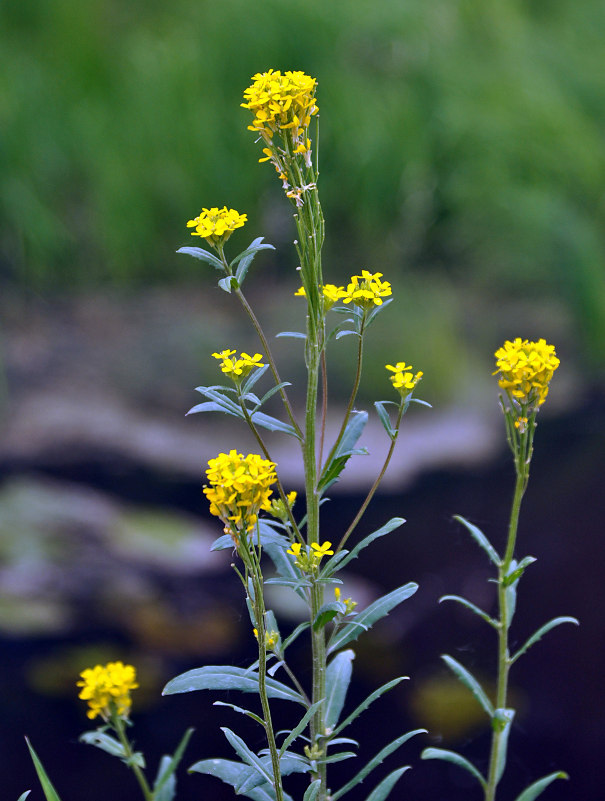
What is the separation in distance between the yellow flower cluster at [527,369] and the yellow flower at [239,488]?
0.24 meters

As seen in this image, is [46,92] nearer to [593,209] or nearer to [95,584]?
[95,584]

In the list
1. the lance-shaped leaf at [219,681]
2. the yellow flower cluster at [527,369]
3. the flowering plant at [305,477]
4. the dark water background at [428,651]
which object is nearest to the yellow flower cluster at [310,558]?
the flowering plant at [305,477]

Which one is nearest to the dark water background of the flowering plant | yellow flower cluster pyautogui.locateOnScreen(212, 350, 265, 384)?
the flowering plant

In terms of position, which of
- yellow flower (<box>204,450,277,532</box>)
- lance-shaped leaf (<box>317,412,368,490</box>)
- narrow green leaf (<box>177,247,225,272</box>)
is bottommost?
yellow flower (<box>204,450,277,532</box>)

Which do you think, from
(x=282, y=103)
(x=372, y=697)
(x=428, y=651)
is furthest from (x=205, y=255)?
(x=428, y=651)

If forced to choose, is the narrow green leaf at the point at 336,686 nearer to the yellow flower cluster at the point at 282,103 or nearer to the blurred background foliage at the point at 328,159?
the yellow flower cluster at the point at 282,103

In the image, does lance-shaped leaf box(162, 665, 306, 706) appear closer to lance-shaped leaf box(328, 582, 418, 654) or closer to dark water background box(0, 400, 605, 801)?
lance-shaped leaf box(328, 582, 418, 654)

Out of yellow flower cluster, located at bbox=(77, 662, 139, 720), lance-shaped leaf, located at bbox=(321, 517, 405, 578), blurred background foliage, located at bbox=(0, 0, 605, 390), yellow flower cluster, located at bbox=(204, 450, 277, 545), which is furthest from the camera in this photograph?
blurred background foliage, located at bbox=(0, 0, 605, 390)

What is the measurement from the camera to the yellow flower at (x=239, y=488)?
1.80 ft

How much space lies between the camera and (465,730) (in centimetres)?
140

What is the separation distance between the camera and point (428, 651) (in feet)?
5.02

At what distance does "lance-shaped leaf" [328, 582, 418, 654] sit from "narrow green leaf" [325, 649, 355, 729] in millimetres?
90

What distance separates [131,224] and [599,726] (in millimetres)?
1557

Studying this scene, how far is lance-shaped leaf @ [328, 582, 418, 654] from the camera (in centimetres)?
71
